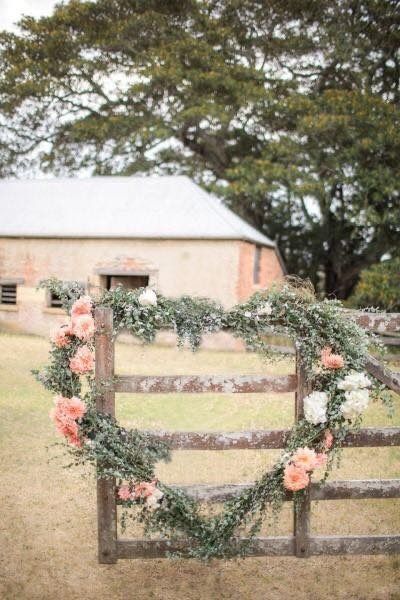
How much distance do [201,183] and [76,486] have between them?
718 inches

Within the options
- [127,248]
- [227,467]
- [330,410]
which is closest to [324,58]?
[127,248]

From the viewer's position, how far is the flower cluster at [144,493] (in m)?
4.38

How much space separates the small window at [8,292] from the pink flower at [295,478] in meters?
17.8

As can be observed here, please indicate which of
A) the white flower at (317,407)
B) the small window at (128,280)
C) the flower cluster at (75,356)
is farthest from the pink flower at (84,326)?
the small window at (128,280)

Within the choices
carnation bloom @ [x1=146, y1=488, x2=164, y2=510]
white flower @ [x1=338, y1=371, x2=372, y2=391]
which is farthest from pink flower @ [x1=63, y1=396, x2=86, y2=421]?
white flower @ [x1=338, y1=371, x2=372, y2=391]

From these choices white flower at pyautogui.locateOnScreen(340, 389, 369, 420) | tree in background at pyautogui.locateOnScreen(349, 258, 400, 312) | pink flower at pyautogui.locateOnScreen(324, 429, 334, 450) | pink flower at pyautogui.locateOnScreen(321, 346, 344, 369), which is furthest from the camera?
tree in background at pyautogui.locateOnScreen(349, 258, 400, 312)

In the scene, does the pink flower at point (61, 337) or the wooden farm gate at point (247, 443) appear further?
the wooden farm gate at point (247, 443)

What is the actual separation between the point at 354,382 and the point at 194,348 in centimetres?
123

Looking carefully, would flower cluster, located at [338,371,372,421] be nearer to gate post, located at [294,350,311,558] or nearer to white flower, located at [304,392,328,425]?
white flower, located at [304,392,328,425]

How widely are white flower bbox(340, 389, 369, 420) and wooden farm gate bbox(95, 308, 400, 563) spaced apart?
1.22 feet

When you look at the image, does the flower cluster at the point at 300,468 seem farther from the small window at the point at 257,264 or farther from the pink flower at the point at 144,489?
the small window at the point at 257,264

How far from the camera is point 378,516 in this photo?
19.1 feet

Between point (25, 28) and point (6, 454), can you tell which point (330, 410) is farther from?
point (25, 28)

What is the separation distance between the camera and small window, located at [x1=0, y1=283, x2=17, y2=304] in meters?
20.4
